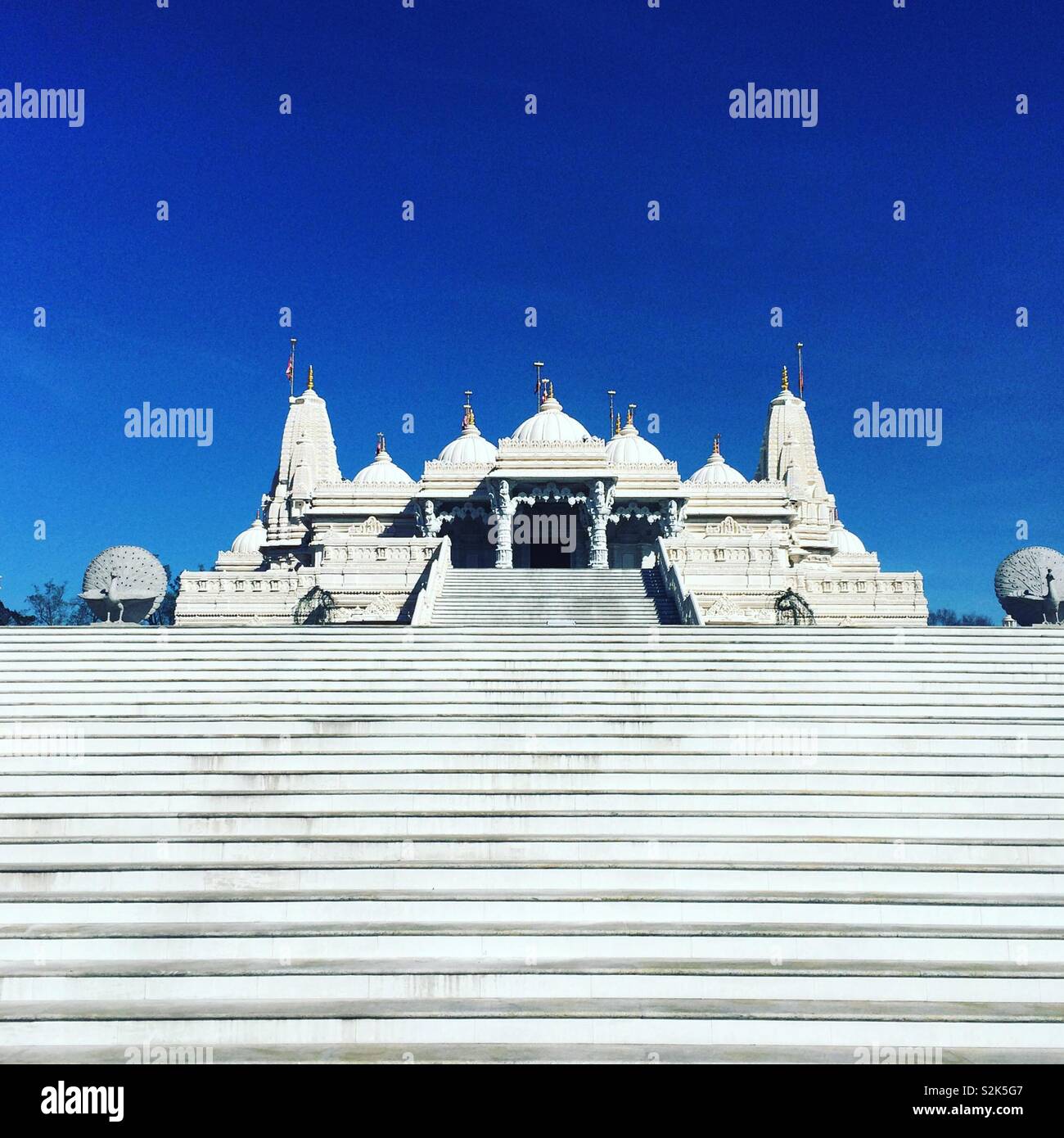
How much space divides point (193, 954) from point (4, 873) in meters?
2.08

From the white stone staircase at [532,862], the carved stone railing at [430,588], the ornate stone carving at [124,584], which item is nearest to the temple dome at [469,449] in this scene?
the carved stone railing at [430,588]

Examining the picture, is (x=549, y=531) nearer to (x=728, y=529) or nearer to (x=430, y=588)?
(x=728, y=529)

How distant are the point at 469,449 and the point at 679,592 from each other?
20952 millimetres

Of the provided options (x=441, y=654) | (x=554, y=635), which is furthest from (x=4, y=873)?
(x=554, y=635)

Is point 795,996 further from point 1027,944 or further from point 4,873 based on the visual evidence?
point 4,873

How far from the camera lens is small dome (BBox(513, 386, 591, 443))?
117 feet

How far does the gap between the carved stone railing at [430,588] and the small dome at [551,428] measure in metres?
10.4

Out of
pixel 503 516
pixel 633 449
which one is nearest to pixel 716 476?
pixel 633 449

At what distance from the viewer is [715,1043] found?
24.3 ft

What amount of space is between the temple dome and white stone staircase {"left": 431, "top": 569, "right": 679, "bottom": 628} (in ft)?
52.4

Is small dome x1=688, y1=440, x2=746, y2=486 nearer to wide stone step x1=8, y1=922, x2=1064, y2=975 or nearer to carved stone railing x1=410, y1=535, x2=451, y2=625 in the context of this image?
carved stone railing x1=410, y1=535, x2=451, y2=625

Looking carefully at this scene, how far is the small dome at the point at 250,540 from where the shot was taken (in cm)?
5134

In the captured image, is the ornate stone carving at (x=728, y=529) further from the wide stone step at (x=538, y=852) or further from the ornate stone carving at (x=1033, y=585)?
the wide stone step at (x=538, y=852)

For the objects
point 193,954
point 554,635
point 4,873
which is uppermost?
point 554,635
